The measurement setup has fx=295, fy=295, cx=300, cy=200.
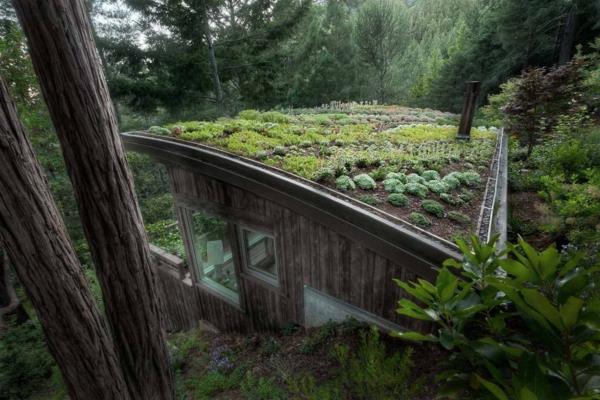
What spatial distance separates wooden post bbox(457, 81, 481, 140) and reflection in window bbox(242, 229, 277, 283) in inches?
166

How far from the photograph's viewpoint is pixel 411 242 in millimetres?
2682

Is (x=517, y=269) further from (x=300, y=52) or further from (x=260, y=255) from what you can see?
(x=300, y=52)

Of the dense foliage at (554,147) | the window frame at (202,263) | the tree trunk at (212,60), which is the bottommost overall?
the window frame at (202,263)

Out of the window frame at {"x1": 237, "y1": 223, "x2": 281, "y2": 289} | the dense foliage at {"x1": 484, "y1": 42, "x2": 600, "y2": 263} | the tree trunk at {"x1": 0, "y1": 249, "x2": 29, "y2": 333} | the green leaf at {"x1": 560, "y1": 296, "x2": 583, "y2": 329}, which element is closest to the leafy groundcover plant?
the green leaf at {"x1": 560, "y1": 296, "x2": 583, "y2": 329}

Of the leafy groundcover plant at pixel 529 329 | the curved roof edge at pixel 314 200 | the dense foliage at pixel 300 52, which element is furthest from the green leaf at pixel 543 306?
the dense foliage at pixel 300 52

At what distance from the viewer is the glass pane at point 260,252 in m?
4.38

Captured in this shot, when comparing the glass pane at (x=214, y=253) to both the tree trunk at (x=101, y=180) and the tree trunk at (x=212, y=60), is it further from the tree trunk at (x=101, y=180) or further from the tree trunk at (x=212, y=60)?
the tree trunk at (x=212, y=60)

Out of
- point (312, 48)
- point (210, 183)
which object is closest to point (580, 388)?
point (210, 183)

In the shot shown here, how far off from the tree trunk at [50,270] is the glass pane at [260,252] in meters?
2.34

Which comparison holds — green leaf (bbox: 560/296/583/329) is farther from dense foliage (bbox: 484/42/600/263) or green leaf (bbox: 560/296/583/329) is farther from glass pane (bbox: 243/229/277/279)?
dense foliage (bbox: 484/42/600/263)

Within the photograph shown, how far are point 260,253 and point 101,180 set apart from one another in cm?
284

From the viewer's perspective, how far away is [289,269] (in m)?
4.00

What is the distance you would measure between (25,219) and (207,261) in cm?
383

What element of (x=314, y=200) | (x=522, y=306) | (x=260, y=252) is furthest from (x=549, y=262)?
(x=260, y=252)
